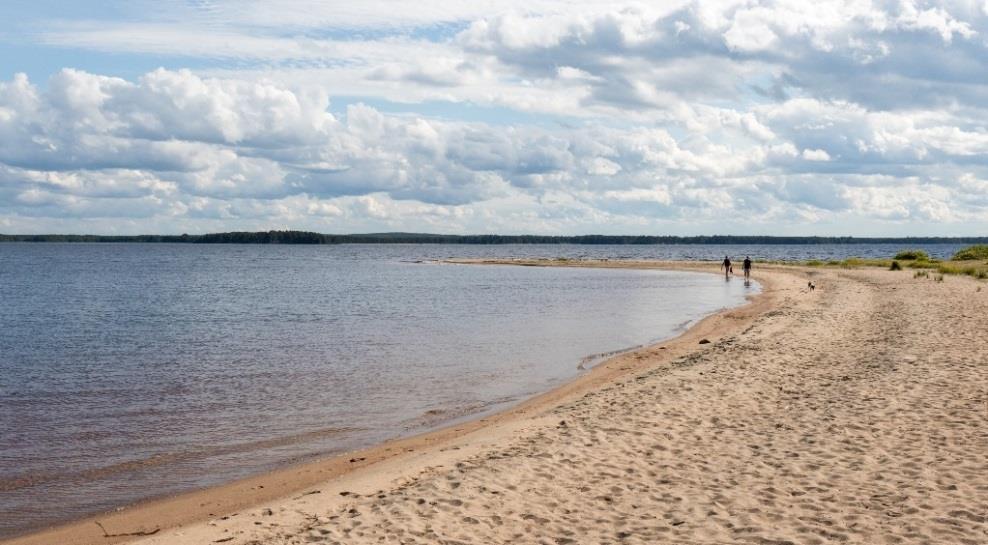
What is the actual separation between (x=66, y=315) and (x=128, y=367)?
911 inches

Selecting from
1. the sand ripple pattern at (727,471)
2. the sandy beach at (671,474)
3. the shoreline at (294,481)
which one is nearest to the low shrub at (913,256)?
the sandy beach at (671,474)

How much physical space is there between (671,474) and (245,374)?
1720 cm

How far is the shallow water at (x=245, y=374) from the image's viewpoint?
48.5ft

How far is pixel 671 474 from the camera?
36.6 feet

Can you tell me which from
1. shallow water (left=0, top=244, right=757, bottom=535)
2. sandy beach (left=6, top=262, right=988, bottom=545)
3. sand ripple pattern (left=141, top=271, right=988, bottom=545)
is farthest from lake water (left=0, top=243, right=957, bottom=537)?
sand ripple pattern (left=141, top=271, right=988, bottom=545)

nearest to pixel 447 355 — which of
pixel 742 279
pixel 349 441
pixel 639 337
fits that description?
pixel 639 337

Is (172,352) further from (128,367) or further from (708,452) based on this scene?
(708,452)

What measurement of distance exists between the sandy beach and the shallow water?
5.48 feet

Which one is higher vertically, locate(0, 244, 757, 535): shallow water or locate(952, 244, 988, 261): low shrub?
locate(952, 244, 988, 261): low shrub

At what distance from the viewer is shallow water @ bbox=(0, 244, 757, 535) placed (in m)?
14.8

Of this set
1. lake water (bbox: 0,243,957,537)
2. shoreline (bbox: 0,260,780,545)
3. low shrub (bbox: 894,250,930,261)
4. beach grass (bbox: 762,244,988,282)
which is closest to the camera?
shoreline (bbox: 0,260,780,545)

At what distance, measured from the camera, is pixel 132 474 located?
14.1 m

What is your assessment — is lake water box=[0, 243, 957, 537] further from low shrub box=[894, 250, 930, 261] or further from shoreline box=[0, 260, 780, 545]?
low shrub box=[894, 250, 930, 261]

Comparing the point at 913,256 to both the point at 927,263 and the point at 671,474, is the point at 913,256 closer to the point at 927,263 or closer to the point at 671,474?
the point at 927,263
